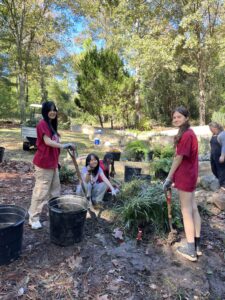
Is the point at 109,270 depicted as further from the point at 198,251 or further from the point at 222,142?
the point at 222,142

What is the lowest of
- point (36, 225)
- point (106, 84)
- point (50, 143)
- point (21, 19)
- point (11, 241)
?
point (36, 225)

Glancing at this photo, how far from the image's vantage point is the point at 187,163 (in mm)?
2934

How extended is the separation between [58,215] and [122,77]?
39.5 ft

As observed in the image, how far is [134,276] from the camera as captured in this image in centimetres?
272

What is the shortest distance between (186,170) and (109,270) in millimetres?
1208

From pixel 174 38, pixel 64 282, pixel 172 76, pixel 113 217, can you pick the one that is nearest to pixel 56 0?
pixel 174 38

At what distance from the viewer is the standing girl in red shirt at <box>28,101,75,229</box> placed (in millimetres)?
3256

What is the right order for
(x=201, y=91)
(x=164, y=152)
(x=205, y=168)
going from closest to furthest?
(x=205, y=168)
(x=164, y=152)
(x=201, y=91)

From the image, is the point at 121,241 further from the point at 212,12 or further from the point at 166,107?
the point at 166,107

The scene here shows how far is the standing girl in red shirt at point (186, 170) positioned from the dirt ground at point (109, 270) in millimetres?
286

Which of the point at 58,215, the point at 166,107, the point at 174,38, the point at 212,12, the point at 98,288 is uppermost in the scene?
the point at 212,12

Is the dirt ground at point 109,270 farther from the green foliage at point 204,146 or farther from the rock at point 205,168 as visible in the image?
the green foliage at point 204,146

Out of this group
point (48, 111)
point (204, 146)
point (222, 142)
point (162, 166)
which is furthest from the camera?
point (204, 146)

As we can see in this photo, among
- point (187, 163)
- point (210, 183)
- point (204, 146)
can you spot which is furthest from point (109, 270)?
point (204, 146)
